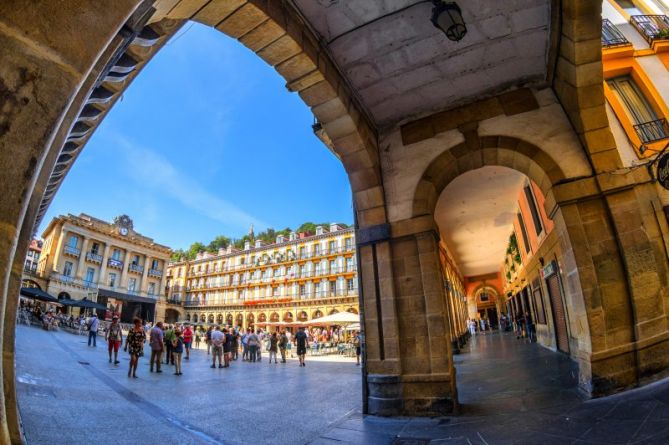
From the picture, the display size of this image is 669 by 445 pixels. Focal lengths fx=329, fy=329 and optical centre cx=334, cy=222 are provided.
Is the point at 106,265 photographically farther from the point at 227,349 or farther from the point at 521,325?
the point at 521,325

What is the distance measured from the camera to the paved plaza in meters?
3.36

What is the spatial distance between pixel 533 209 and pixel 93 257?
159ft

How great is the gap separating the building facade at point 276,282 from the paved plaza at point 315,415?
3717 centimetres

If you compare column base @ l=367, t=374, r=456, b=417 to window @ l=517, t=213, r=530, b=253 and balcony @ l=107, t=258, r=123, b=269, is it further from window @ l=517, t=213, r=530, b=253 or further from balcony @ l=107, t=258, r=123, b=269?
balcony @ l=107, t=258, r=123, b=269

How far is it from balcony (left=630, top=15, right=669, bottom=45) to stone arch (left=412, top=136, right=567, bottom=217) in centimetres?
709

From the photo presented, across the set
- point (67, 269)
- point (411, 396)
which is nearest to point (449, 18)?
point (411, 396)

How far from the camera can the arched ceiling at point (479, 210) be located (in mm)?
9992

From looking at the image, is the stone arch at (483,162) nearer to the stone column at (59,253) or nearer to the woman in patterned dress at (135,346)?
the woman in patterned dress at (135,346)

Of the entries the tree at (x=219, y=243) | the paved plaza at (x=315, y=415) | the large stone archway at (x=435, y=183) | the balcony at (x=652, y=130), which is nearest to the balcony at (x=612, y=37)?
the balcony at (x=652, y=130)

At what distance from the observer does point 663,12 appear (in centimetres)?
1030

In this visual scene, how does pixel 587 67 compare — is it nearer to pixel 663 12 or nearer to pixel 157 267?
pixel 663 12

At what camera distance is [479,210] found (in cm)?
1258

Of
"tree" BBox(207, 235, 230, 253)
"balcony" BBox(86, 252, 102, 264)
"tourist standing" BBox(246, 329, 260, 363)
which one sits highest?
"tree" BBox(207, 235, 230, 253)

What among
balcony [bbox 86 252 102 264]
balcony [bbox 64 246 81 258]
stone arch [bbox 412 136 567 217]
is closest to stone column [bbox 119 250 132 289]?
balcony [bbox 86 252 102 264]
